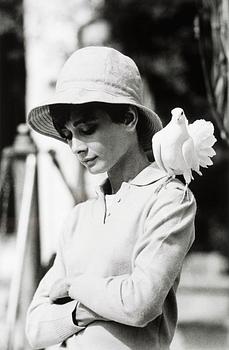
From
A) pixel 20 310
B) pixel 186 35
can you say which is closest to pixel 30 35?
pixel 186 35

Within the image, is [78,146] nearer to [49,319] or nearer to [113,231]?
[113,231]

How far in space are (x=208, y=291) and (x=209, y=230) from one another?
1.53 ft

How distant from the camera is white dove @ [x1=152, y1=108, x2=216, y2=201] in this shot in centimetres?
119

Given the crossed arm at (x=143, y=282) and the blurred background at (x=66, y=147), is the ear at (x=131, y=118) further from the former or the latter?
the blurred background at (x=66, y=147)

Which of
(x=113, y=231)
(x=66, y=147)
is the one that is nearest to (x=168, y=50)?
(x=66, y=147)

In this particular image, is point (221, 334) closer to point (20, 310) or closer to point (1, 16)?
point (20, 310)

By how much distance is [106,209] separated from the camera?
4.16 feet

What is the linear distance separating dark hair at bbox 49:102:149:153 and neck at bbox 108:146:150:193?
6 centimetres

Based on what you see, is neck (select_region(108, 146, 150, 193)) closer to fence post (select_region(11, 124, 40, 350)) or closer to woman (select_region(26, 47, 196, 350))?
woman (select_region(26, 47, 196, 350))

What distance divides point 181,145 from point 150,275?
0.21m

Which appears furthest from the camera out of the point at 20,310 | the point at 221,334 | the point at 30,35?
the point at 30,35

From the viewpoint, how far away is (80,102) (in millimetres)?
1222

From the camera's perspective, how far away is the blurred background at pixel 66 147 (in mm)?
2631

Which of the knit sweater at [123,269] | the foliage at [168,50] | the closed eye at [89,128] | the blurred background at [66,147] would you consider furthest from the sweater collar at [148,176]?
the foliage at [168,50]
